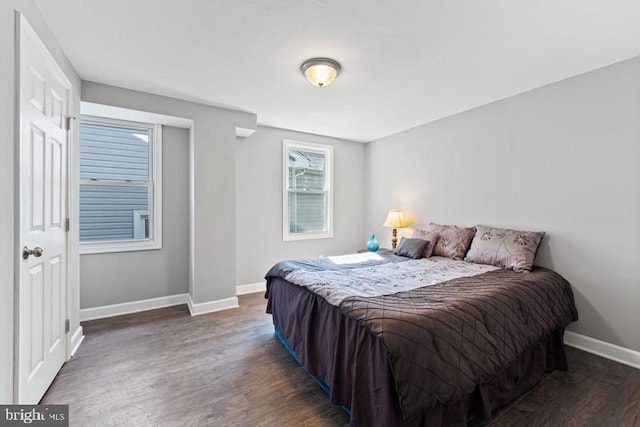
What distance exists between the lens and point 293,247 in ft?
15.0

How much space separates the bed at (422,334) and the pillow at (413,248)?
2.05ft

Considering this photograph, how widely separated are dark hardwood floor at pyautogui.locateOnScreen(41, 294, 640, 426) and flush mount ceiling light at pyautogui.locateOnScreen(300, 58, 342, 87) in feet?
7.87

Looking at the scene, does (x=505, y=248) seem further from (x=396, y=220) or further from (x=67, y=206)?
(x=67, y=206)

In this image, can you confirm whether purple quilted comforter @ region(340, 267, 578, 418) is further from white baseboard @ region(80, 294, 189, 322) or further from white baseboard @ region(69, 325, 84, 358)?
white baseboard @ region(80, 294, 189, 322)

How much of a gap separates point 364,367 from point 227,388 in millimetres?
1093

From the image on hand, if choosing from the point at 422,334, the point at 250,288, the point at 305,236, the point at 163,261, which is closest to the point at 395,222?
the point at 305,236

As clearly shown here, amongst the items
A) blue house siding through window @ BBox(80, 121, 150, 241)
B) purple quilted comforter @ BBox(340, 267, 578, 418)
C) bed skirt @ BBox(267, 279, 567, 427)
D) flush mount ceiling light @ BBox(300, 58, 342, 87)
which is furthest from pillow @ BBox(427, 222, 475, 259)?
blue house siding through window @ BBox(80, 121, 150, 241)

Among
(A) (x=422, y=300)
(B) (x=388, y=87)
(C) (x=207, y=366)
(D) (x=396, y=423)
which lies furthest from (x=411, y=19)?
(C) (x=207, y=366)

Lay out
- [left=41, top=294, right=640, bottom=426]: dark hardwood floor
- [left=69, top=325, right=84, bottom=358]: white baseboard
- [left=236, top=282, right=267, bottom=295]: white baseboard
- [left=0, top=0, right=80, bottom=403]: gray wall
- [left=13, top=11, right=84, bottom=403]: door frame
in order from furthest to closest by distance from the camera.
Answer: [left=236, top=282, right=267, bottom=295]: white baseboard
[left=69, top=325, right=84, bottom=358]: white baseboard
[left=41, top=294, right=640, bottom=426]: dark hardwood floor
[left=13, top=11, right=84, bottom=403]: door frame
[left=0, top=0, right=80, bottom=403]: gray wall

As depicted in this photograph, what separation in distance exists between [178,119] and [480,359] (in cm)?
358

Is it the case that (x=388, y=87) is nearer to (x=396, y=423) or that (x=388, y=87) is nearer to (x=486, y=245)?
(x=486, y=245)

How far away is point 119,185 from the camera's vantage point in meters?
3.35

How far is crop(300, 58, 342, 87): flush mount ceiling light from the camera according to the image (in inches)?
91.0

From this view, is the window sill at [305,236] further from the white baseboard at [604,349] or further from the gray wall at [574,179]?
the white baseboard at [604,349]
